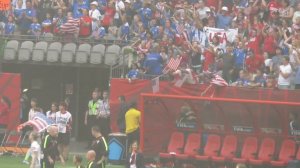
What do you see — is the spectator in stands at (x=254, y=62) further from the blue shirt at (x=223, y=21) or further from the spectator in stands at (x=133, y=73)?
the spectator in stands at (x=133, y=73)

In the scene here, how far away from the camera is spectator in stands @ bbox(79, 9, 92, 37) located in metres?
34.3

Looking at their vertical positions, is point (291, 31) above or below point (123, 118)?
above

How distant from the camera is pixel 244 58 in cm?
3088

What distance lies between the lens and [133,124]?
29.3 metres

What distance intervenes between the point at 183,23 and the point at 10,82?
6266 mm

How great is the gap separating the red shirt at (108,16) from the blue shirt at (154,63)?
325cm

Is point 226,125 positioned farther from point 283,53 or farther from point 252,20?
point 252,20

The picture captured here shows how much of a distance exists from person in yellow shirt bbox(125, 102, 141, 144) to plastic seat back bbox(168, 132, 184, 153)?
1.21 metres

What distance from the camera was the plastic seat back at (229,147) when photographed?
2742 centimetres

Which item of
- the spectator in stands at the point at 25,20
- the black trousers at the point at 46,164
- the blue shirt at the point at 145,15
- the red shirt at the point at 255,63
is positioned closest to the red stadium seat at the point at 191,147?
the red shirt at the point at 255,63

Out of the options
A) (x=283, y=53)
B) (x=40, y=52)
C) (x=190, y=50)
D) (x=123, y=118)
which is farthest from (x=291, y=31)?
(x=40, y=52)

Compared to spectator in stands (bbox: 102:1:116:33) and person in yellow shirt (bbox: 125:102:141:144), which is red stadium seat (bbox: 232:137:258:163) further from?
spectator in stands (bbox: 102:1:116:33)

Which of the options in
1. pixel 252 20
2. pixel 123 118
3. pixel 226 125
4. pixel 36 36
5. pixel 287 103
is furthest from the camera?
pixel 36 36

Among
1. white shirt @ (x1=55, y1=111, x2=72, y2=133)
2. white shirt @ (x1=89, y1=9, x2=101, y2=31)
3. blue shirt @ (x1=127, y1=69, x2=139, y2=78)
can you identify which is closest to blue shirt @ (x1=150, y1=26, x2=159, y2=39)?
blue shirt @ (x1=127, y1=69, x2=139, y2=78)
